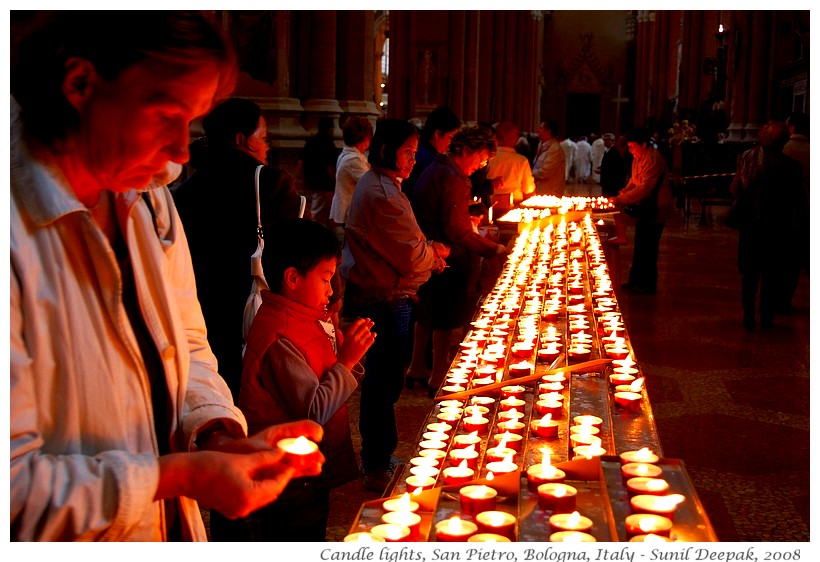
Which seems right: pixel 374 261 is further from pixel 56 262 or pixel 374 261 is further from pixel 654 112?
pixel 654 112

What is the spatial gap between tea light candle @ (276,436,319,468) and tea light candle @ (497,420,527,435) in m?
1.26

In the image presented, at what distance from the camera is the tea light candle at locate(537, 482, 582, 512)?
2.08m

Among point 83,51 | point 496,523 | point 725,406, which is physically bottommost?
point 725,406

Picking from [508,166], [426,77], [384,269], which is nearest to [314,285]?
[384,269]

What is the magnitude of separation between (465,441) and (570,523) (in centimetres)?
82

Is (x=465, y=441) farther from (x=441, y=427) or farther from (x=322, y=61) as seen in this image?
(x=322, y=61)

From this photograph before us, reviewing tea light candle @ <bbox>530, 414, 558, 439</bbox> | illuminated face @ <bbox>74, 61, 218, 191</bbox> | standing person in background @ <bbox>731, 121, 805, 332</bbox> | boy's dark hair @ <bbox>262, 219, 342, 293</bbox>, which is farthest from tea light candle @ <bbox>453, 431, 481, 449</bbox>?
standing person in background @ <bbox>731, 121, 805, 332</bbox>

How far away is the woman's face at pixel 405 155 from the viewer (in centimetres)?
470

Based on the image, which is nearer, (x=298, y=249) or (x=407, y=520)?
(x=407, y=520)

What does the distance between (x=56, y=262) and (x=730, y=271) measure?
1118 cm

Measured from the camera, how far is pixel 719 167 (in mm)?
19625

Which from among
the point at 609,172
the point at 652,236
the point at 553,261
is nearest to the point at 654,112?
the point at 609,172

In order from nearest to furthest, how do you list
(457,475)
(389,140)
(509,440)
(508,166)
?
(457,475), (509,440), (389,140), (508,166)

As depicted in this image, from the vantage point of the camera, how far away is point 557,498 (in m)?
2.08
